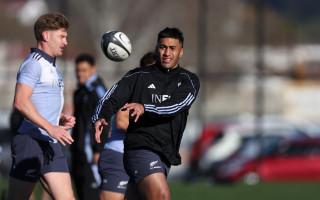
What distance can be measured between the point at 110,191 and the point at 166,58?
62.7 inches

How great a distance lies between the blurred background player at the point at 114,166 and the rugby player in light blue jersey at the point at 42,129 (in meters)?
0.87

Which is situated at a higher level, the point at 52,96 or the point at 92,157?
the point at 52,96

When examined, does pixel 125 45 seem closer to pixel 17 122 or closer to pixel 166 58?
pixel 166 58

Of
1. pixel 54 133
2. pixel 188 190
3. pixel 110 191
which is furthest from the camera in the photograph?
pixel 188 190

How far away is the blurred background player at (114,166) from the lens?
729cm

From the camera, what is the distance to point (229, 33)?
3275cm

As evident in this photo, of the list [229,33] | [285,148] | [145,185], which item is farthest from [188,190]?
[229,33]

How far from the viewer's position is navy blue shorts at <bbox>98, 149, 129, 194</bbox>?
287 inches

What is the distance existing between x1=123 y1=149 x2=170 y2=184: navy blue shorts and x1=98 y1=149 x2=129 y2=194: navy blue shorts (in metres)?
0.85

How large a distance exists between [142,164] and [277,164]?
11382 mm

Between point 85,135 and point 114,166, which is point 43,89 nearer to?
point 114,166

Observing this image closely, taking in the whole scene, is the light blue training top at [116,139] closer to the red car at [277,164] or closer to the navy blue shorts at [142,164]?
the navy blue shorts at [142,164]

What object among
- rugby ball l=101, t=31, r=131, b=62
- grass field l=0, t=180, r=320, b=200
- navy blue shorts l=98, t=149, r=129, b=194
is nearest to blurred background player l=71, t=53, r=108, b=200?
navy blue shorts l=98, t=149, r=129, b=194

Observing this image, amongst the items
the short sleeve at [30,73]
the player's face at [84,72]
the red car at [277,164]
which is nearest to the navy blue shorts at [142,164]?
the short sleeve at [30,73]
